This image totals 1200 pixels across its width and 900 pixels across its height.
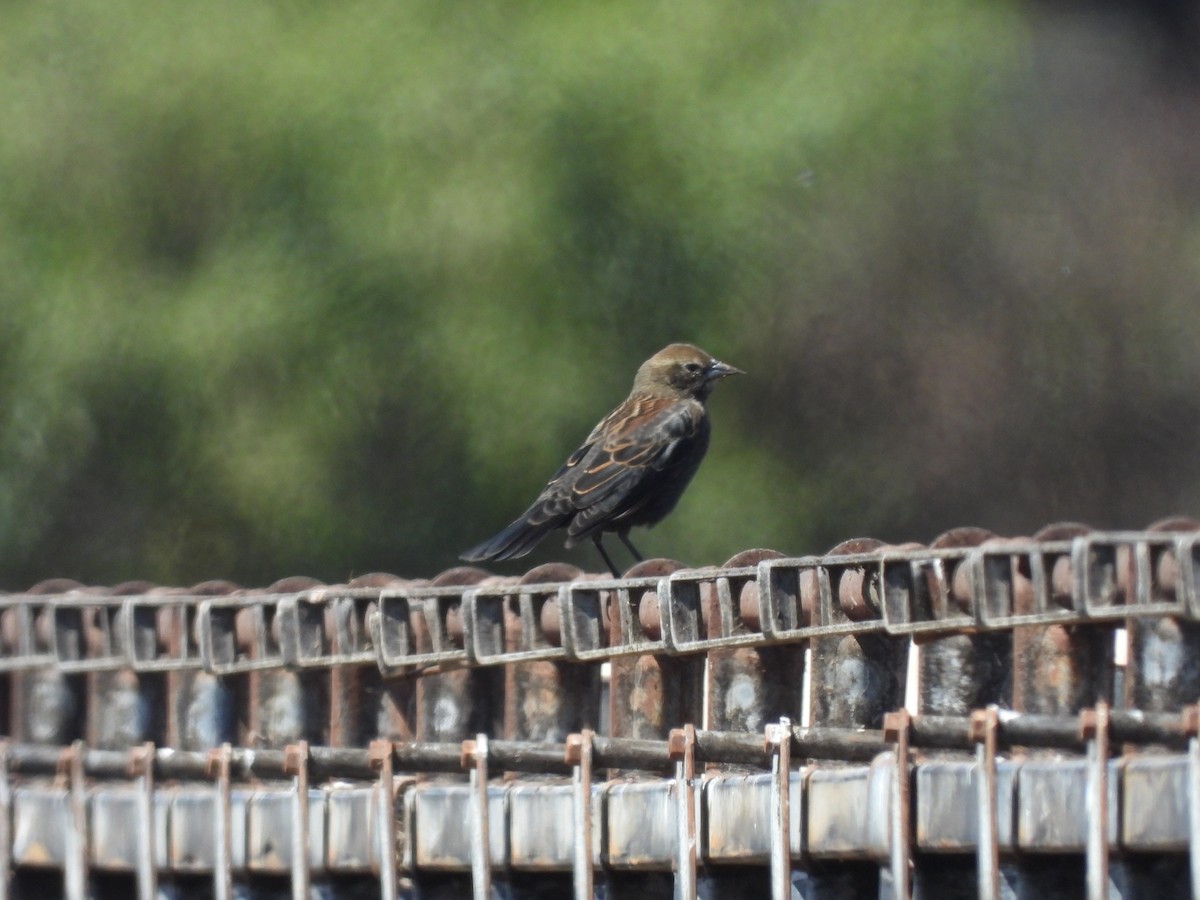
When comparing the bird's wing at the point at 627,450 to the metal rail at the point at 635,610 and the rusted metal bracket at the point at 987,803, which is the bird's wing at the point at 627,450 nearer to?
the metal rail at the point at 635,610

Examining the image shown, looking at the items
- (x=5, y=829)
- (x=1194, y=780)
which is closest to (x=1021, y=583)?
(x=1194, y=780)

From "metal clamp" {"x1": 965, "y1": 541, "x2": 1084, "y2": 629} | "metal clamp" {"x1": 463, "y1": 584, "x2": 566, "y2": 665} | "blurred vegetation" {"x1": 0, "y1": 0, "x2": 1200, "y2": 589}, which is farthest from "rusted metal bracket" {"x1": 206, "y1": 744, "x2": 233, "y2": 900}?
"blurred vegetation" {"x1": 0, "y1": 0, "x2": 1200, "y2": 589}

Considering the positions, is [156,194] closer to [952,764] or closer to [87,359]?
[87,359]

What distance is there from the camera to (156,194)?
17734 mm

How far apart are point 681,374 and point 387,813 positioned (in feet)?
14.4

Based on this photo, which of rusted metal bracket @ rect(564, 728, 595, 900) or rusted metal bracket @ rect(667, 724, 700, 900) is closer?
rusted metal bracket @ rect(667, 724, 700, 900)

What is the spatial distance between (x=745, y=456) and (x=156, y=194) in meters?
5.17

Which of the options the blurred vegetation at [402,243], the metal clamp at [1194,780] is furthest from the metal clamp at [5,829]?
the blurred vegetation at [402,243]

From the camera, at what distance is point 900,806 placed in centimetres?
626

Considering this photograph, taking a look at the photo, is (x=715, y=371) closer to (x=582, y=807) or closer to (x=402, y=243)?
(x=582, y=807)

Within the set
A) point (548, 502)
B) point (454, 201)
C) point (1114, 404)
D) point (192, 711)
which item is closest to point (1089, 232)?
point (1114, 404)

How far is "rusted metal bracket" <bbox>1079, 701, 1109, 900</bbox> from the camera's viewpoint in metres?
5.87

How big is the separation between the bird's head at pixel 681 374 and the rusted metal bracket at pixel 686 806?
471cm

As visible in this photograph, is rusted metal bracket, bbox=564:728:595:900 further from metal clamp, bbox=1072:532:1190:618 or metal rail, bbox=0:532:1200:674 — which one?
metal clamp, bbox=1072:532:1190:618
